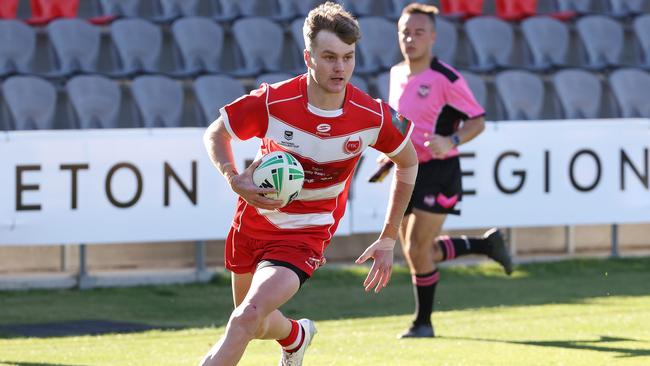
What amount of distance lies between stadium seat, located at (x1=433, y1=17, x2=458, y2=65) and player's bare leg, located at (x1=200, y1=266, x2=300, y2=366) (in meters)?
9.07

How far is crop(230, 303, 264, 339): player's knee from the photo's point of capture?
17.0 ft

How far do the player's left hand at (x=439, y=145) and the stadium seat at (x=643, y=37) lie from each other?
25.5 feet

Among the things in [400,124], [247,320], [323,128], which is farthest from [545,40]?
[247,320]

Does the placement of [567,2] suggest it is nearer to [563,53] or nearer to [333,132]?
[563,53]

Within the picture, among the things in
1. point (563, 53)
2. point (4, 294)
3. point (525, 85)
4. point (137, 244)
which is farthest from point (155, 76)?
point (563, 53)

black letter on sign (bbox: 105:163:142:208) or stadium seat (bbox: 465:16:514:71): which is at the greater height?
stadium seat (bbox: 465:16:514:71)

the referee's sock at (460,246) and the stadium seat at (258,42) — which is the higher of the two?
the stadium seat at (258,42)

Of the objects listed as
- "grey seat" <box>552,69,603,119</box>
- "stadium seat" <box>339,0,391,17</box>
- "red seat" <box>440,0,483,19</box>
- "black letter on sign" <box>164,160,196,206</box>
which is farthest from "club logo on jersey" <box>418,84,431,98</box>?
"red seat" <box>440,0,483,19</box>

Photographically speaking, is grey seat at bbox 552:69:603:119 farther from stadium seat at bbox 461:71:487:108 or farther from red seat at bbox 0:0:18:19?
red seat at bbox 0:0:18:19

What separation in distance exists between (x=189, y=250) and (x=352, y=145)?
6.43 meters

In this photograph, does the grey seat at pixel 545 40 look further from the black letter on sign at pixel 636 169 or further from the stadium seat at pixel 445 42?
the black letter on sign at pixel 636 169

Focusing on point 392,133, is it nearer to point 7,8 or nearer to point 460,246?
point 460,246

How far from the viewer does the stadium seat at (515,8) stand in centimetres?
1580

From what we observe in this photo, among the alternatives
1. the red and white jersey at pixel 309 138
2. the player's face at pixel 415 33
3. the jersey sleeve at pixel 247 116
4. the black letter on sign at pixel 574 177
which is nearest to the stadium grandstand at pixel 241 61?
the black letter on sign at pixel 574 177
